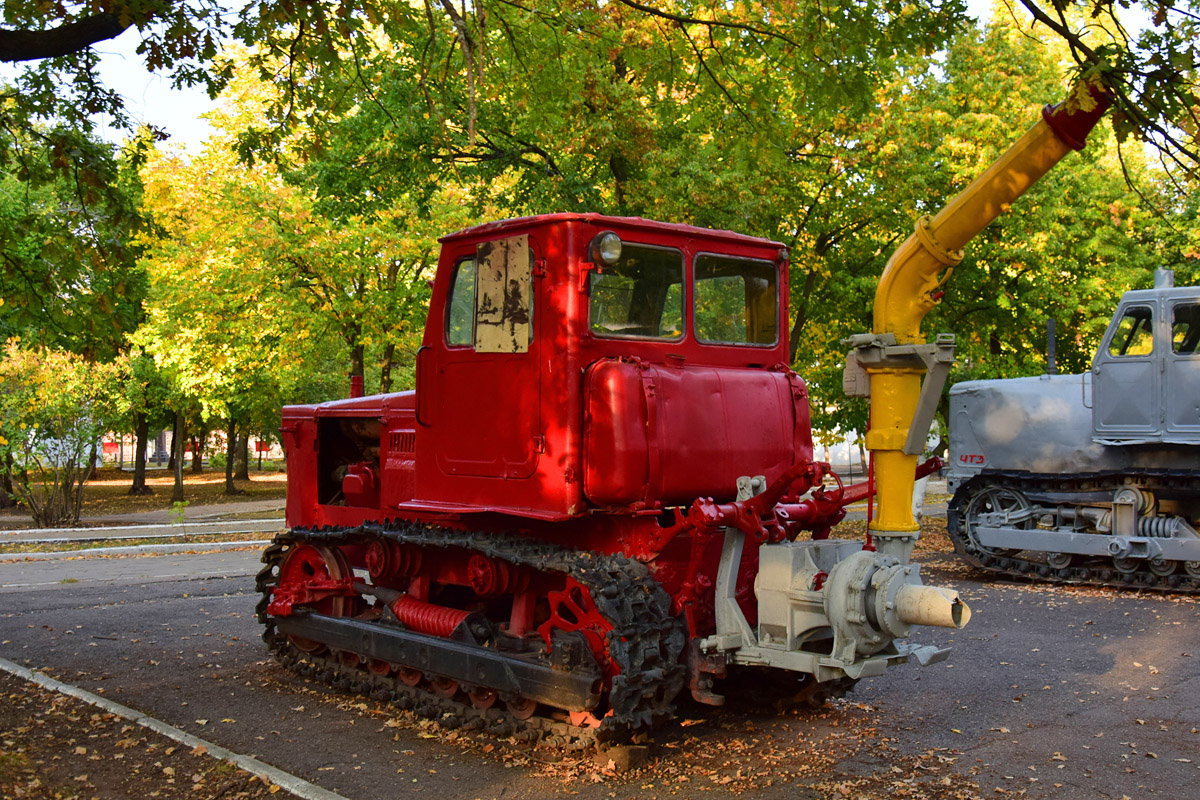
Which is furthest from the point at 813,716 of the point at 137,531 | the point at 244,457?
the point at 244,457

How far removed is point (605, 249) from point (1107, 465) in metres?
8.88

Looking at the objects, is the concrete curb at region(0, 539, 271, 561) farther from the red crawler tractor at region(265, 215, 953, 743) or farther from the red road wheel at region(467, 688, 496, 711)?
the red road wheel at region(467, 688, 496, 711)

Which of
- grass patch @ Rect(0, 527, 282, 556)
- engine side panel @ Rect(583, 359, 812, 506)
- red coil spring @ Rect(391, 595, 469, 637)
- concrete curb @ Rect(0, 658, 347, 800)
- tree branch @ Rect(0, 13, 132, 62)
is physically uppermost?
tree branch @ Rect(0, 13, 132, 62)

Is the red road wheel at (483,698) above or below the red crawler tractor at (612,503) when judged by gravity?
below

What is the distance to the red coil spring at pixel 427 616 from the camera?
6992mm

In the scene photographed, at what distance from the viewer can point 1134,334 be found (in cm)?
1265

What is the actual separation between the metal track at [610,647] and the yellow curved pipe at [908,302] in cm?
141

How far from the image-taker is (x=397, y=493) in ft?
25.3

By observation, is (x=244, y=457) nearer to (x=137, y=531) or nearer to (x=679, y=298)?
(x=137, y=531)

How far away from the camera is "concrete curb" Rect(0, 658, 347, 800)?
5480 mm

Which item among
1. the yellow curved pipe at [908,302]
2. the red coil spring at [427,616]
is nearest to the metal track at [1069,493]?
the yellow curved pipe at [908,302]

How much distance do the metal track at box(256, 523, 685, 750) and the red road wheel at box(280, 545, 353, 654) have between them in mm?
1007

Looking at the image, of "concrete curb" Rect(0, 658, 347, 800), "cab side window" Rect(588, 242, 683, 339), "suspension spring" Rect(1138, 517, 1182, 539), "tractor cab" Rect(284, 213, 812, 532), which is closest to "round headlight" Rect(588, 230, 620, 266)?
"tractor cab" Rect(284, 213, 812, 532)

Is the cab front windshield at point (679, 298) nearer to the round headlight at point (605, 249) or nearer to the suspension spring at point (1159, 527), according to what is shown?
the round headlight at point (605, 249)
